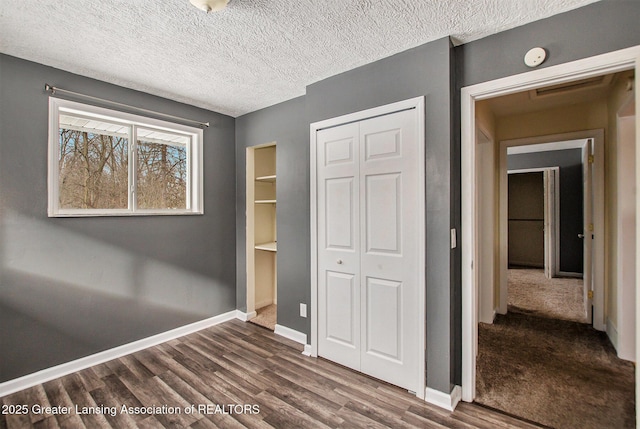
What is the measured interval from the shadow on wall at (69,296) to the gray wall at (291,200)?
1.22 m

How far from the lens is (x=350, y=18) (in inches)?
73.3

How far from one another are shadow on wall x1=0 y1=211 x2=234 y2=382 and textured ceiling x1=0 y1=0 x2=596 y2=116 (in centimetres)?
139

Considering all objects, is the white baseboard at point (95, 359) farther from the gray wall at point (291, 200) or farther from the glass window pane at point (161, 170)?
the glass window pane at point (161, 170)

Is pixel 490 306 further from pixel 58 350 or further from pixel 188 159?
pixel 58 350

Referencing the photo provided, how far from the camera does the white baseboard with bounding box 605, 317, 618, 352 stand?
2.83 m

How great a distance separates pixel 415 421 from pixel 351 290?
3.25ft

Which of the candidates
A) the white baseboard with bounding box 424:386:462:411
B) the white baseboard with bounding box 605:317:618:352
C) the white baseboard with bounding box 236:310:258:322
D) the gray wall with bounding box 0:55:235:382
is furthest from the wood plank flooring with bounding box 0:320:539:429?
the white baseboard with bounding box 605:317:618:352

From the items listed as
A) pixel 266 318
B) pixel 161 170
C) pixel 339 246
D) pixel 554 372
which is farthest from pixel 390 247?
pixel 161 170

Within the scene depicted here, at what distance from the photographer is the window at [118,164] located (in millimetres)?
2576

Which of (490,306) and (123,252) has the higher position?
(123,252)

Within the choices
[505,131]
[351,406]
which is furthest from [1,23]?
[505,131]

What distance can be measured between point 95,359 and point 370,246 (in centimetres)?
266

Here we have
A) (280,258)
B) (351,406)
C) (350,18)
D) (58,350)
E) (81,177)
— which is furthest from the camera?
(280,258)

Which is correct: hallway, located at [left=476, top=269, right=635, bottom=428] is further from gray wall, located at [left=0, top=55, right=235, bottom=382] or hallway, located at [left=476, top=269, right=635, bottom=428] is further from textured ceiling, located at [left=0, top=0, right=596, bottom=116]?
gray wall, located at [left=0, top=55, right=235, bottom=382]
